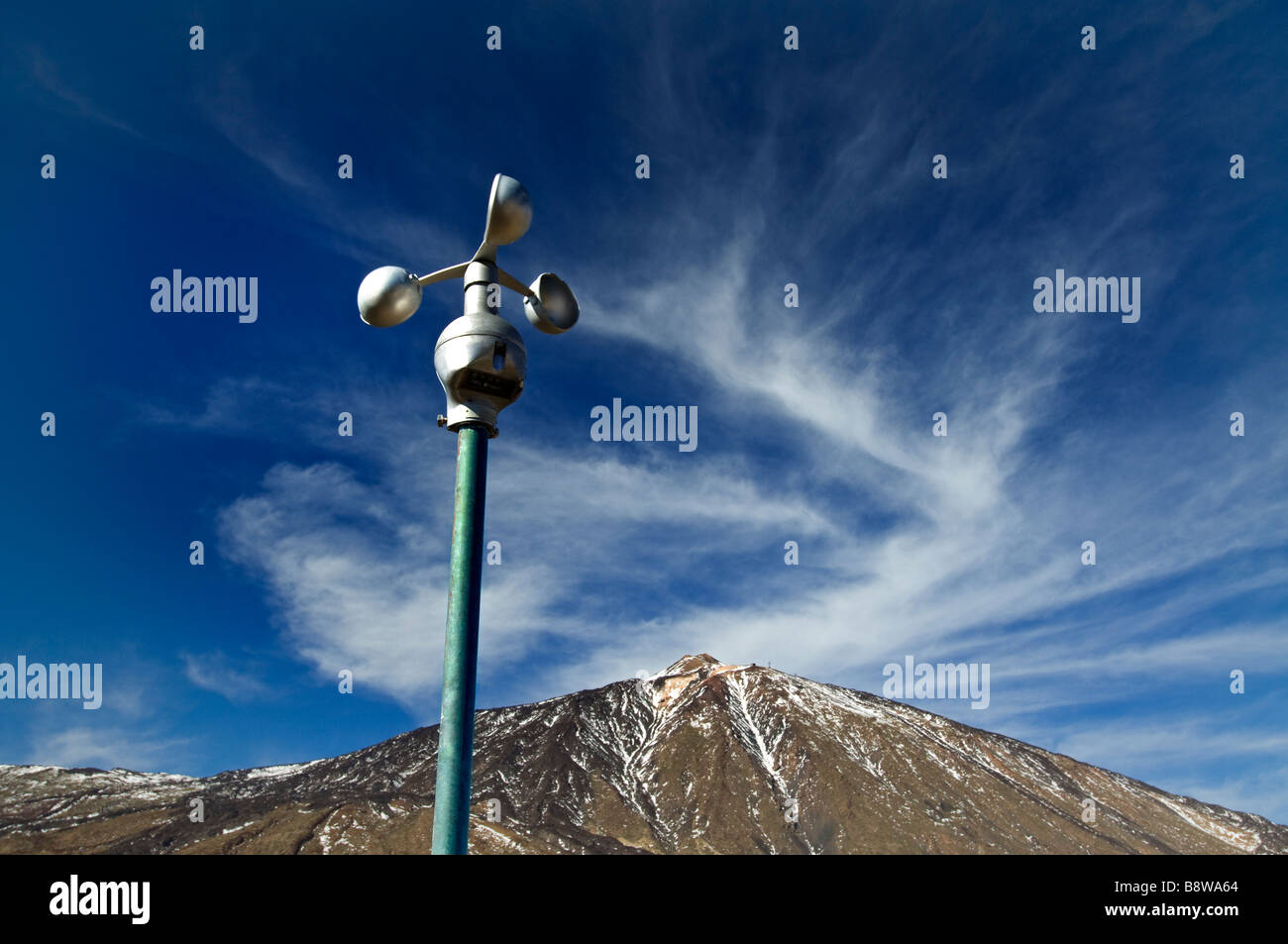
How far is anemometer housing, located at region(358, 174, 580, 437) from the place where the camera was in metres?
15.6

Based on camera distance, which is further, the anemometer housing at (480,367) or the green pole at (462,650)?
the anemometer housing at (480,367)

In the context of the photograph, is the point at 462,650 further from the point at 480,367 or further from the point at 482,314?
the point at 482,314

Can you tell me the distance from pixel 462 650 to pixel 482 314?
612cm

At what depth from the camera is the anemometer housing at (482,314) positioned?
51.2 feet

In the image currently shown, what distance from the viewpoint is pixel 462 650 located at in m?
14.1

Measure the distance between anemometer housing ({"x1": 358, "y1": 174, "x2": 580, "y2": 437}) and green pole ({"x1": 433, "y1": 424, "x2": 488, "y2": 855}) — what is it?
58cm

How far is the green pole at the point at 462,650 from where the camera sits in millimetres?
13219

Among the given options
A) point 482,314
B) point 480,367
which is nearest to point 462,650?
point 480,367

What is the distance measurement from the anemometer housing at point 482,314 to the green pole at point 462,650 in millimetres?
579

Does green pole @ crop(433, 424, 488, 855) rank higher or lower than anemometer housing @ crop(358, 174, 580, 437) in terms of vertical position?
lower

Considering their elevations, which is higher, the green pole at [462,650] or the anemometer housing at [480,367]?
the anemometer housing at [480,367]

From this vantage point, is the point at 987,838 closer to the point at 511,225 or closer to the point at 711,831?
the point at 711,831
